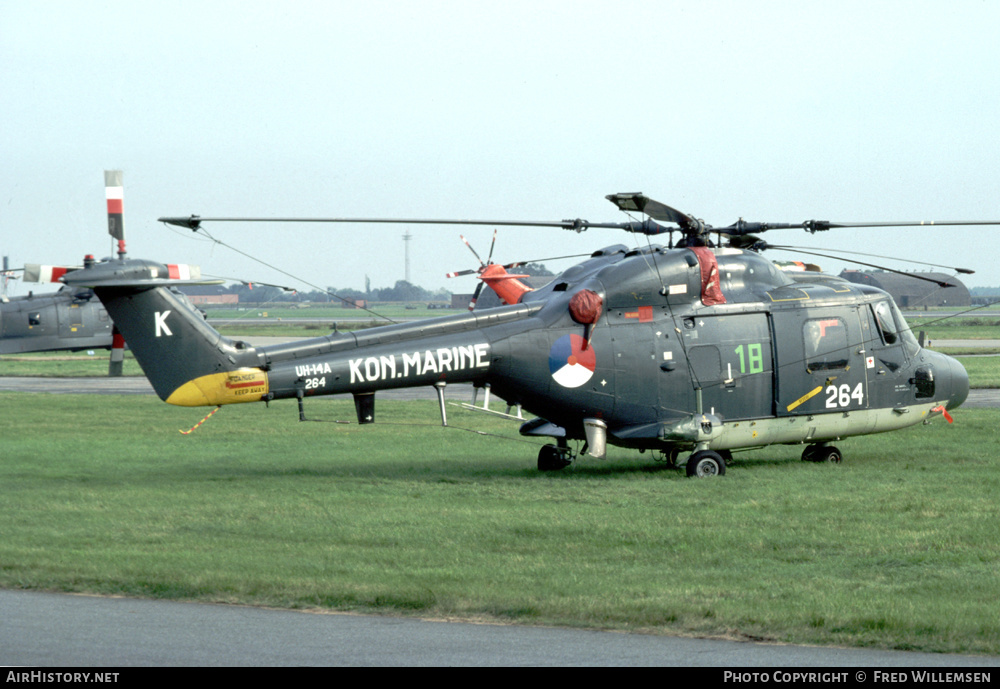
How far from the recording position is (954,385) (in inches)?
780

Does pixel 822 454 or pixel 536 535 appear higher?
pixel 536 535

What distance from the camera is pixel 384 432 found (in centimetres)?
2422

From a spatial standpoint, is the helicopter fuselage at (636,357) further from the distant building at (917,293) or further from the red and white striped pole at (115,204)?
the distant building at (917,293)

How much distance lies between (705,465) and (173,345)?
8434 mm

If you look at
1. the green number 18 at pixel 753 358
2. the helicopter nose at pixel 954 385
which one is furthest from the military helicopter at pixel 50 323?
the helicopter nose at pixel 954 385

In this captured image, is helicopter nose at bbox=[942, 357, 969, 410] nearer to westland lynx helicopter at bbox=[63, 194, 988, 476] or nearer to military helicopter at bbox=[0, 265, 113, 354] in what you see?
westland lynx helicopter at bbox=[63, 194, 988, 476]

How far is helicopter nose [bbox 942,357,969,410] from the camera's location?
778 inches

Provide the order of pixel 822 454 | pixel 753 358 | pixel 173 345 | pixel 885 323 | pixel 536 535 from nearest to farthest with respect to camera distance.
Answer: pixel 536 535, pixel 173 345, pixel 753 358, pixel 885 323, pixel 822 454

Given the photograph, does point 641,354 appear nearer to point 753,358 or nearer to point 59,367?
point 753,358

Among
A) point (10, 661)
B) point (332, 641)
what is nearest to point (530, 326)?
point (332, 641)

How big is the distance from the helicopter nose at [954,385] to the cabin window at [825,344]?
8.50 feet

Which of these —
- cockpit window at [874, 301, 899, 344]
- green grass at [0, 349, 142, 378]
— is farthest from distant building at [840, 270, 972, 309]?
cockpit window at [874, 301, 899, 344]

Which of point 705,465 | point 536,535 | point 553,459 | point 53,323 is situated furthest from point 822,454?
point 53,323

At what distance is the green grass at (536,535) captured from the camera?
8.98 metres
